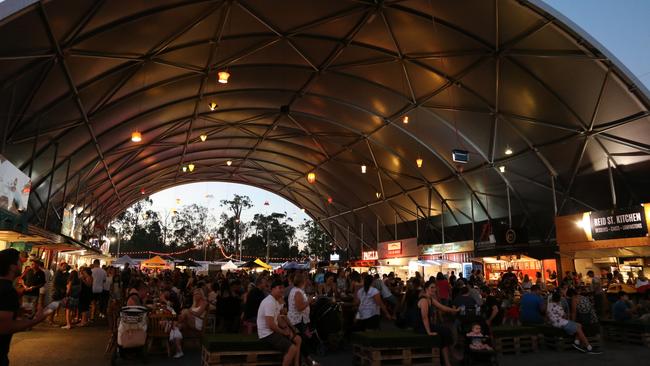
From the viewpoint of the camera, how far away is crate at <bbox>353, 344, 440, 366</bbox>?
7.97 meters

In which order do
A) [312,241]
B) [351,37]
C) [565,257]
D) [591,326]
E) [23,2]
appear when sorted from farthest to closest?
[312,241] < [565,257] < [351,37] < [591,326] < [23,2]

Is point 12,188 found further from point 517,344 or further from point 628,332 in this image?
point 628,332

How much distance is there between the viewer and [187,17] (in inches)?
521

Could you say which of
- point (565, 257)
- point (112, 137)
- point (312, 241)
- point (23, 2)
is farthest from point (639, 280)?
point (312, 241)

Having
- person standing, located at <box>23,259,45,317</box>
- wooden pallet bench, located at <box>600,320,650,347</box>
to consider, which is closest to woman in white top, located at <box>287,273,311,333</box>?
person standing, located at <box>23,259,45,317</box>

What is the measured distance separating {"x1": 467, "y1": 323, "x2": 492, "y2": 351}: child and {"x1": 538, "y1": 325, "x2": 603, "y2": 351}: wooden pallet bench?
2997 mm

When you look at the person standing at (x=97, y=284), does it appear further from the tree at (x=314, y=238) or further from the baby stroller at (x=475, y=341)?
the tree at (x=314, y=238)

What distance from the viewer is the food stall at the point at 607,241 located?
51.5ft

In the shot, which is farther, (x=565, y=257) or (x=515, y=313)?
(x=565, y=257)

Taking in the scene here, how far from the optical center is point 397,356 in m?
8.10

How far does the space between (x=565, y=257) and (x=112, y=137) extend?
69.4 feet

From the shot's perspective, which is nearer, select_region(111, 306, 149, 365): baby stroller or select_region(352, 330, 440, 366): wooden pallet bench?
select_region(352, 330, 440, 366): wooden pallet bench

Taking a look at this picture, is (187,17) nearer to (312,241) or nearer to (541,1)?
(541,1)

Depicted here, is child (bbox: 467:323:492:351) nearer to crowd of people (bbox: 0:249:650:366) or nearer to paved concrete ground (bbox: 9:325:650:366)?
crowd of people (bbox: 0:249:650:366)
